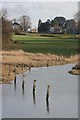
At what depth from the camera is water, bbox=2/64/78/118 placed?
1766cm

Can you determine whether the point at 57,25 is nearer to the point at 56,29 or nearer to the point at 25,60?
the point at 56,29

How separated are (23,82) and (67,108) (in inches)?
258

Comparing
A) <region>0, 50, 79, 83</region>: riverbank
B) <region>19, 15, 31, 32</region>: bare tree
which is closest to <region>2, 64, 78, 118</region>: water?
<region>0, 50, 79, 83</region>: riverbank

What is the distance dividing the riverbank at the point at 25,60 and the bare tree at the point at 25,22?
44.8 ft

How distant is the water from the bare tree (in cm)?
2208

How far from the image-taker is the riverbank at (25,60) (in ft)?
100

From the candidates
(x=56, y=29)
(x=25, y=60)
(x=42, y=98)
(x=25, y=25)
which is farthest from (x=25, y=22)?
(x=42, y=98)

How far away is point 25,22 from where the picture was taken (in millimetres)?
53594

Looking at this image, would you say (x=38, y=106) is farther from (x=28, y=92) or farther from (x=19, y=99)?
(x=28, y=92)

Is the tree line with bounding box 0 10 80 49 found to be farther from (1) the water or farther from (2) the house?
(1) the water

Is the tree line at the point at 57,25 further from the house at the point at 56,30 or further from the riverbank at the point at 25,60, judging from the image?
the riverbank at the point at 25,60

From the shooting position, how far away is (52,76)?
2917 cm

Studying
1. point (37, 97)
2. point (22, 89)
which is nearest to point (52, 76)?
point (22, 89)

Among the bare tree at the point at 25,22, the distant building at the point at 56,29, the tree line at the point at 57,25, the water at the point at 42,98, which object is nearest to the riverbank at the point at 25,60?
the water at the point at 42,98
